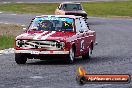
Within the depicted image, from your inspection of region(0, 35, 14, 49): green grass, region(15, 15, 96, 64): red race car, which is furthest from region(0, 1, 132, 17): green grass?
region(15, 15, 96, 64): red race car

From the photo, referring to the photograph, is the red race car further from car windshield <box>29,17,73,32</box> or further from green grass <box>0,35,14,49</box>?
green grass <box>0,35,14,49</box>

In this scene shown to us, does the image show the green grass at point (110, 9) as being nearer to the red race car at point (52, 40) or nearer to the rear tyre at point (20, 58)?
the red race car at point (52, 40)

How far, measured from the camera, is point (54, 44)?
48.3ft

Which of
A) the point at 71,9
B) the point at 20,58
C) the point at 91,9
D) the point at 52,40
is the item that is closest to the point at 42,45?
the point at 52,40

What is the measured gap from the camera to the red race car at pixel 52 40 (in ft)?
48.3

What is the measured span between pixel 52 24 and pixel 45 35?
A: 1.10m

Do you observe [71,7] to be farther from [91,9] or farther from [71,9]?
[91,9]

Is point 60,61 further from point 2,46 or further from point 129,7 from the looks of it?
point 129,7

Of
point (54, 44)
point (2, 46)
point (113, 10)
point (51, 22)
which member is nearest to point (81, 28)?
point (51, 22)

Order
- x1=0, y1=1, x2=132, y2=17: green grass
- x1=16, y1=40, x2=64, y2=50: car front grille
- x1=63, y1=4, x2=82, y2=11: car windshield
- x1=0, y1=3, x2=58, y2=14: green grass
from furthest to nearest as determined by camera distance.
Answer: x1=0, y1=3, x2=58, y2=14: green grass, x1=0, y1=1, x2=132, y2=17: green grass, x1=63, y1=4, x2=82, y2=11: car windshield, x1=16, y1=40, x2=64, y2=50: car front grille

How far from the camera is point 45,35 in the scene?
15039 millimetres

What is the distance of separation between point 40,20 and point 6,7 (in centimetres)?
5090

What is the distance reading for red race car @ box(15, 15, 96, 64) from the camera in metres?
14.7

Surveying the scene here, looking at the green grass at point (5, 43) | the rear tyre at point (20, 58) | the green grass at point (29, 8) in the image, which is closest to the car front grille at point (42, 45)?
the rear tyre at point (20, 58)
